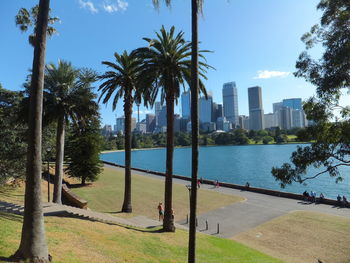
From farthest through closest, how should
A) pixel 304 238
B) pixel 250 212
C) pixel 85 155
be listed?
pixel 85 155, pixel 250 212, pixel 304 238

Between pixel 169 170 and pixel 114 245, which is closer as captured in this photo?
pixel 114 245

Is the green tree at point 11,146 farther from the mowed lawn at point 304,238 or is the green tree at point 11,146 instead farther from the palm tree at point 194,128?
the mowed lawn at point 304,238

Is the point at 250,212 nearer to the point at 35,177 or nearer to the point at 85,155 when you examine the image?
the point at 35,177

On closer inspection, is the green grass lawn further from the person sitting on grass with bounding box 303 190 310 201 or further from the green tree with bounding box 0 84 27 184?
the person sitting on grass with bounding box 303 190 310 201

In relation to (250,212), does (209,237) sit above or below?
above

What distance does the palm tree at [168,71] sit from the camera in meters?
16.5

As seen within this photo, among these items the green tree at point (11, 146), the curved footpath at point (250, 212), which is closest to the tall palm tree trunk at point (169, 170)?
the curved footpath at point (250, 212)

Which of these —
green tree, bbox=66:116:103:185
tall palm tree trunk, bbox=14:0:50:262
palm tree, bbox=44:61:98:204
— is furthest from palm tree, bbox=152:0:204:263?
green tree, bbox=66:116:103:185

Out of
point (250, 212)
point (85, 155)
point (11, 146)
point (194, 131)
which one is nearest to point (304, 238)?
point (250, 212)

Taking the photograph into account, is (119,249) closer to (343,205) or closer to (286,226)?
(286,226)

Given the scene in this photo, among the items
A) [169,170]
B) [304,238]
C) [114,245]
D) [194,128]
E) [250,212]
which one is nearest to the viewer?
[194,128]

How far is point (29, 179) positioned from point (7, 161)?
663 inches

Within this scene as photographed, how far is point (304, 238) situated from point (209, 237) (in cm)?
682

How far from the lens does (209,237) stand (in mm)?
16734
